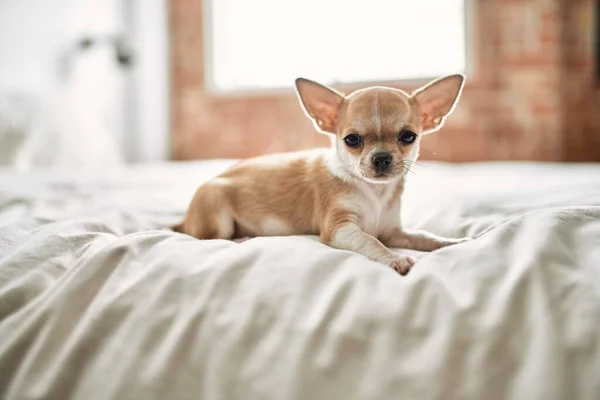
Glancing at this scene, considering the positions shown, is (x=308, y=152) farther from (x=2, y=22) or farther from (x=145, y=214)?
(x=2, y=22)

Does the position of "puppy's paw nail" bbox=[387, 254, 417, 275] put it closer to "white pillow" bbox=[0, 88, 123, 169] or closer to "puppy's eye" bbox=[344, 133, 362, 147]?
"puppy's eye" bbox=[344, 133, 362, 147]

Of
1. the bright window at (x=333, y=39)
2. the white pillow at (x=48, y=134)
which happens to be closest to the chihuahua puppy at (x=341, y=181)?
the white pillow at (x=48, y=134)

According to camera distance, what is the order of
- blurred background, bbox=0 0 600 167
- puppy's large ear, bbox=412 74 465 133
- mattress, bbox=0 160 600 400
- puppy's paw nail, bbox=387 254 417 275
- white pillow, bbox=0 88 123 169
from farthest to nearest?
blurred background, bbox=0 0 600 167
white pillow, bbox=0 88 123 169
puppy's large ear, bbox=412 74 465 133
puppy's paw nail, bbox=387 254 417 275
mattress, bbox=0 160 600 400

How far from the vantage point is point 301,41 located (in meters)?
3.57

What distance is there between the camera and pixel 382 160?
3.50ft

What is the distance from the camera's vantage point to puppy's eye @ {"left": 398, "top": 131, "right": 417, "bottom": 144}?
43.8 inches

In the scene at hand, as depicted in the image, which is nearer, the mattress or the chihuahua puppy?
the mattress

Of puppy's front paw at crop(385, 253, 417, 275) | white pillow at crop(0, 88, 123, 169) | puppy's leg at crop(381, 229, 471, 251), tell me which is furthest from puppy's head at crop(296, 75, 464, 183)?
white pillow at crop(0, 88, 123, 169)

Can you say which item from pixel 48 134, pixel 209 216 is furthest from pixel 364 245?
pixel 48 134

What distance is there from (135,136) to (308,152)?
2.91 meters

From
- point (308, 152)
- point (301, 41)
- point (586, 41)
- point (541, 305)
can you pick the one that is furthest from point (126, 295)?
→ point (586, 41)

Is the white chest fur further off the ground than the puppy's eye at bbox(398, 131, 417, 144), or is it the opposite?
the puppy's eye at bbox(398, 131, 417, 144)

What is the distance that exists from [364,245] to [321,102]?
0.41 metres

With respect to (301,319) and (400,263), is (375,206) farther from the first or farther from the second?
(301,319)
